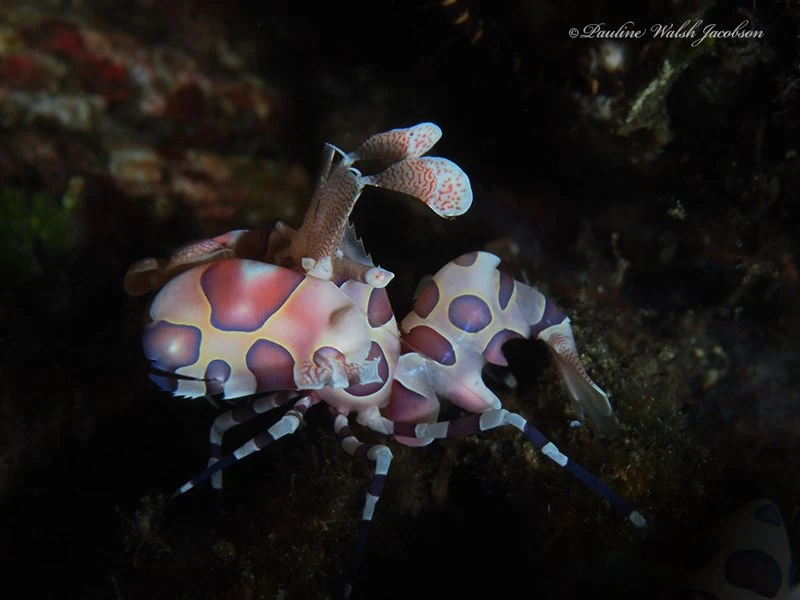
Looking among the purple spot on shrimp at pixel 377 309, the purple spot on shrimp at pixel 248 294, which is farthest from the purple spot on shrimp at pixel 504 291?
the purple spot on shrimp at pixel 248 294

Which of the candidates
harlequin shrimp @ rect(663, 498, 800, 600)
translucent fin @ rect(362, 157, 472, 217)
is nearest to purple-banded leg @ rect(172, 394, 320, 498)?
translucent fin @ rect(362, 157, 472, 217)

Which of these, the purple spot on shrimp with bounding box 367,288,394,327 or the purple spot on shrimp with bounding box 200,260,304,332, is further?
the purple spot on shrimp with bounding box 367,288,394,327

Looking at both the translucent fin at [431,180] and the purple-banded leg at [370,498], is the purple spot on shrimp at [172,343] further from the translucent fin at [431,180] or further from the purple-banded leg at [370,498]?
the translucent fin at [431,180]

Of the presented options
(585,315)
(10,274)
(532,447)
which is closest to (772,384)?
(585,315)

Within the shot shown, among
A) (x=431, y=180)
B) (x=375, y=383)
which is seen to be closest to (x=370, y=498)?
(x=375, y=383)

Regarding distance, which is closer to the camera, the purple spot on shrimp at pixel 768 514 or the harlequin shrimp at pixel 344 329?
the harlequin shrimp at pixel 344 329

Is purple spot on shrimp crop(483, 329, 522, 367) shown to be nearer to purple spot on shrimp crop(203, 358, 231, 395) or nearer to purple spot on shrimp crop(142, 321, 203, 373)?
purple spot on shrimp crop(203, 358, 231, 395)
